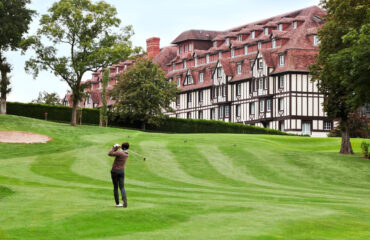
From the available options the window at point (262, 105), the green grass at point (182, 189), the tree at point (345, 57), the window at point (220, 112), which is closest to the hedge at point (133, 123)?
the window at point (262, 105)

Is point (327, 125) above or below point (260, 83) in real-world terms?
below

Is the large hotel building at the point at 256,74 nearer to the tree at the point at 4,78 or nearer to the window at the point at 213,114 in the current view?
the window at the point at 213,114

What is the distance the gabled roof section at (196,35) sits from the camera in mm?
114750

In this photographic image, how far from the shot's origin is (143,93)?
89312mm

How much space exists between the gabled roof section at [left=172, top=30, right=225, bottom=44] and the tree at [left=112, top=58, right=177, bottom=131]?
23003 millimetres

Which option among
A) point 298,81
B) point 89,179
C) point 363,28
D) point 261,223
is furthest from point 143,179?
point 298,81

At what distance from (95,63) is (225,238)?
52.9 meters

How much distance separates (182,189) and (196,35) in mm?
88201

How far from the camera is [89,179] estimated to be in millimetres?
33000

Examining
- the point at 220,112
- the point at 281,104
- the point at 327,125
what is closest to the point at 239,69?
the point at 220,112

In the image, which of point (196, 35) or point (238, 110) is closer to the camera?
point (238, 110)

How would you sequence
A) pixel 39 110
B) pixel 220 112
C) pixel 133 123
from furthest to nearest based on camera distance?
pixel 220 112 < pixel 133 123 < pixel 39 110

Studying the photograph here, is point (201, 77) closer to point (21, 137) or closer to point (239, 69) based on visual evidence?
point (239, 69)

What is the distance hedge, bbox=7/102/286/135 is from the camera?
7981cm
